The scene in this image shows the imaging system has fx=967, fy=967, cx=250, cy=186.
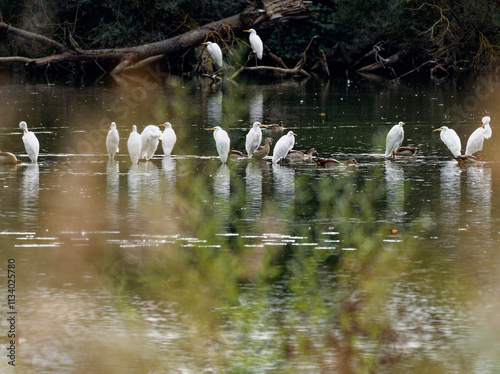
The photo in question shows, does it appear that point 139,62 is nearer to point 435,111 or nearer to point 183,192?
point 435,111

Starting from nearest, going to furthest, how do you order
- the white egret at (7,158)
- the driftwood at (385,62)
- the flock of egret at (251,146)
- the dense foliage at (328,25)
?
the white egret at (7,158), the flock of egret at (251,146), the dense foliage at (328,25), the driftwood at (385,62)

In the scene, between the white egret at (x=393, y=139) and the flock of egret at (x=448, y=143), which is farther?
the white egret at (x=393, y=139)

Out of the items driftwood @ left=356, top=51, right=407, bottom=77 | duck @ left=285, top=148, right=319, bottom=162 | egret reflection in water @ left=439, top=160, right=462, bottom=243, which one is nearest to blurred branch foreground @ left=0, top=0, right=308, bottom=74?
driftwood @ left=356, top=51, right=407, bottom=77

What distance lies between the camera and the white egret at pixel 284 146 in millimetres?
15445

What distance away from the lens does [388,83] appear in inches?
1357

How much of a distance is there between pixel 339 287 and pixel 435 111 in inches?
620

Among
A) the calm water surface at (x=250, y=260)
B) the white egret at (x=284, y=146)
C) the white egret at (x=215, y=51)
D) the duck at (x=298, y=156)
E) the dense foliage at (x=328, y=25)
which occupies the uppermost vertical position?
the dense foliage at (x=328, y=25)

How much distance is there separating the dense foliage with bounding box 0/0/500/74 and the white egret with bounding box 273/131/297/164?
18.0 meters

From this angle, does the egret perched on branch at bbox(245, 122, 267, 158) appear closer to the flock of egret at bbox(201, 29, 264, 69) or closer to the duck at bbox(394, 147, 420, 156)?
the duck at bbox(394, 147, 420, 156)

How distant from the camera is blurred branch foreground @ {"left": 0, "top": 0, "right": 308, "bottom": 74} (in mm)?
31500

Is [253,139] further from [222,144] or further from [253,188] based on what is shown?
[253,188]

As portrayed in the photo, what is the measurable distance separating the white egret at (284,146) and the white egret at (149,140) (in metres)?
1.96

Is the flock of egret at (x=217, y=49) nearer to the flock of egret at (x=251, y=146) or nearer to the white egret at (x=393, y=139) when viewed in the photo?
the flock of egret at (x=251, y=146)

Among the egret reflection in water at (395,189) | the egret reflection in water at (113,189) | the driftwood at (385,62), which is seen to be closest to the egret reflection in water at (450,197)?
the egret reflection in water at (395,189)
